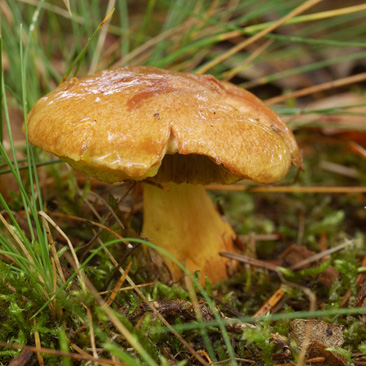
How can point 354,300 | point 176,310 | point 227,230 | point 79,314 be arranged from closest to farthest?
1. point 79,314
2. point 176,310
3. point 354,300
4. point 227,230

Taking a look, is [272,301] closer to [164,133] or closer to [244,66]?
[164,133]

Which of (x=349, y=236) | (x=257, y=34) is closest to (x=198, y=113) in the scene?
(x=257, y=34)

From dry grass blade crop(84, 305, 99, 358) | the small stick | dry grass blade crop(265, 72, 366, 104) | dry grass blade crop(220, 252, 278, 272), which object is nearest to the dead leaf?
the small stick

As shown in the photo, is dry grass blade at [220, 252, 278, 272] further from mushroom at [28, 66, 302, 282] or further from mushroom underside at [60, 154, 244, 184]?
mushroom underside at [60, 154, 244, 184]

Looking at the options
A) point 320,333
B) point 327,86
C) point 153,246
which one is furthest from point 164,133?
point 327,86

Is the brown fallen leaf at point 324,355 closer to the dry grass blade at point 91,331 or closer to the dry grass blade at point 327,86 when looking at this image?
the dry grass blade at point 91,331

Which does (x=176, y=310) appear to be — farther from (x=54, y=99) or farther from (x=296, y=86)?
(x=296, y=86)
